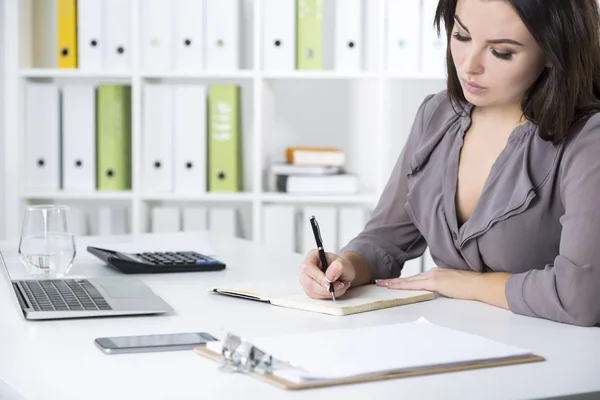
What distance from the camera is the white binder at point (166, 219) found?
322 cm

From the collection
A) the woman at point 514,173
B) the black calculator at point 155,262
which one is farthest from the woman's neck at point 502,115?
the black calculator at point 155,262

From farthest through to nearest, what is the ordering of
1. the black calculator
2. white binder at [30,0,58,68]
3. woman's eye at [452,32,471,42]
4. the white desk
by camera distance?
white binder at [30,0,58,68] → the black calculator → woman's eye at [452,32,471,42] → the white desk

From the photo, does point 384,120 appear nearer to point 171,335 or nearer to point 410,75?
point 410,75

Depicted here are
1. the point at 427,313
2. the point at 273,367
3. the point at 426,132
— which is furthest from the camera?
the point at 426,132

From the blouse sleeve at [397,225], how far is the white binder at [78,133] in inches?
65.0

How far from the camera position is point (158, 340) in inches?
43.3

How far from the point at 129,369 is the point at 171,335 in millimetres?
159

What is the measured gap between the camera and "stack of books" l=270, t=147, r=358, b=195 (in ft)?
10.4

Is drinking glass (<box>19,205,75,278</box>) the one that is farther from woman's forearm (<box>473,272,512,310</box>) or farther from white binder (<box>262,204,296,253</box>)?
white binder (<box>262,204,296,253</box>)

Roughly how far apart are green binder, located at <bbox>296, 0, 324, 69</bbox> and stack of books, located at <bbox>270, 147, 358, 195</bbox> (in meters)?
0.30

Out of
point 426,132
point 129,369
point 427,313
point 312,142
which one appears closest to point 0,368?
point 129,369

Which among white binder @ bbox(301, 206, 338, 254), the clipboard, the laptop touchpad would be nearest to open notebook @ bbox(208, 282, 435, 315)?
the laptop touchpad

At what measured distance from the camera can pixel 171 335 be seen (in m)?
1.13

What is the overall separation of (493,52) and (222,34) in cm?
176
